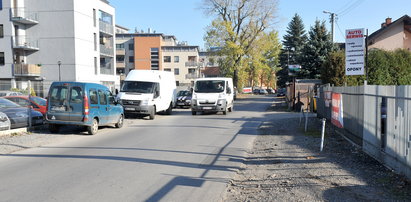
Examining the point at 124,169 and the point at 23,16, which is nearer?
the point at 124,169

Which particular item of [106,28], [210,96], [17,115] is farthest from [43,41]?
[17,115]

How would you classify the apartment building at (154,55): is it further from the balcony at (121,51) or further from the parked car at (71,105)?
the parked car at (71,105)

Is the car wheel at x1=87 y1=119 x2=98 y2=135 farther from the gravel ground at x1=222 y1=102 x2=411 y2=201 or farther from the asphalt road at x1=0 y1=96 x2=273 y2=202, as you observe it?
the gravel ground at x1=222 y1=102 x2=411 y2=201

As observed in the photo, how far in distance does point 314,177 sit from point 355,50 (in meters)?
8.33

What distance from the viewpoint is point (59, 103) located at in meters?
13.3

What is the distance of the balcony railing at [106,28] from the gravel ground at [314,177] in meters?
44.5

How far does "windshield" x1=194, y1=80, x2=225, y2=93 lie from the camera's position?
76.0 feet

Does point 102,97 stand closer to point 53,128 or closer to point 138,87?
point 53,128

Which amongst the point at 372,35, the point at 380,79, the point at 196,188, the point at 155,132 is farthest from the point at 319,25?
the point at 196,188

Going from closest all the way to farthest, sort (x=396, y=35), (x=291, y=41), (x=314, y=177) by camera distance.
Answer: (x=314, y=177) → (x=396, y=35) → (x=291, y=41)

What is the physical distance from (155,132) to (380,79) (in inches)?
823

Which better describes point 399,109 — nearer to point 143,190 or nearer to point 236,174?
point 236,174

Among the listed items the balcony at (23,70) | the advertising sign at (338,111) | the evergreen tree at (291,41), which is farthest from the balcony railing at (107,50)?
the advertising sign at (338,111)

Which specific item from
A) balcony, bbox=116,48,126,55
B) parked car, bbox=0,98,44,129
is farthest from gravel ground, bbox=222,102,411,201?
balcony, bbox=116,48,126,55
